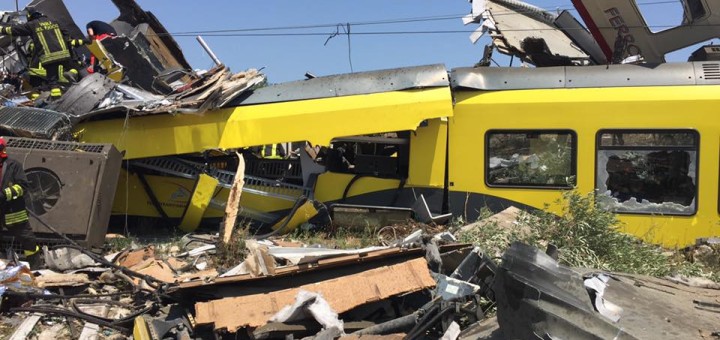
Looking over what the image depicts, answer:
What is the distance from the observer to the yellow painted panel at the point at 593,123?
6.32 meters

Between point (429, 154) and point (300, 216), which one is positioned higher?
point (429, 154)

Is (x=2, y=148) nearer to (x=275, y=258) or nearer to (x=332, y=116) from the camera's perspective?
(x=275, y=258)

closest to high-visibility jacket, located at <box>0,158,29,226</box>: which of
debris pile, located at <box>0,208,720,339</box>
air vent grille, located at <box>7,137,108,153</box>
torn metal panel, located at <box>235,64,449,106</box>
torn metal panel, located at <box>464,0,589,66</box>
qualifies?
air vent grille, located at <box>7,137,108,153</box>

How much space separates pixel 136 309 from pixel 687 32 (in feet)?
22.8

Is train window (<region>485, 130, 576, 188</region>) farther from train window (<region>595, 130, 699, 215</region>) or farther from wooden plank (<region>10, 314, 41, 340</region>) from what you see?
wooden plank (<region>10, 314, 41, 340</region>)

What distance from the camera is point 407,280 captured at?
15.4 ft

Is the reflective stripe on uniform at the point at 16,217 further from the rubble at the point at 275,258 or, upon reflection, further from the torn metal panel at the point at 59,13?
the torn metal panel at the point at 59,13

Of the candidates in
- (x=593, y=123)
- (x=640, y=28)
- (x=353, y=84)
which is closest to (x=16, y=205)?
(x=353, y=84)

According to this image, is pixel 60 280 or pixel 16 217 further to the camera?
pixel 16 217

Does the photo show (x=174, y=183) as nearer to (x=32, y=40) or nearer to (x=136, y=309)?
(x=136, y=309)

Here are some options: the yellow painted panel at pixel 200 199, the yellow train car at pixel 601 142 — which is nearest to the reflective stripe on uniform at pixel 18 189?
the yellow painted panel at pixel 200 199

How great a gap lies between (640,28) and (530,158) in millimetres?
2305

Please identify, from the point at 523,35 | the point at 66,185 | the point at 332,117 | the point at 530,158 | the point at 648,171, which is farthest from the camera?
the point at 523,35

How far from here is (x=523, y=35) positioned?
8117mm
